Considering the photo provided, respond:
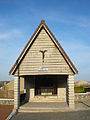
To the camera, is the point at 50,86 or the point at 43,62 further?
the point at 50,86

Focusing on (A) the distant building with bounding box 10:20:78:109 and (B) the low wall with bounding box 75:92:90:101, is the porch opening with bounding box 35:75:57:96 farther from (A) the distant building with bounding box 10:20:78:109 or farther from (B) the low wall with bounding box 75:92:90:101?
(A) the distant building with bounding box 10:20:78:109

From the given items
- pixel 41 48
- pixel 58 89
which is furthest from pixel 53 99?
pixel 41 48

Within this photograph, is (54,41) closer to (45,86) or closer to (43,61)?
(43,61)

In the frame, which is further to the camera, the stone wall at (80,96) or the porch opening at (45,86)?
the stone wall at (80,96)

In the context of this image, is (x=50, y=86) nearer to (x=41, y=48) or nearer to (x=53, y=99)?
(x=53, y=99)

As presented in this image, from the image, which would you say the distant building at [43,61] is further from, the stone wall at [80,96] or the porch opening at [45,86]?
the stone wall at [80,96]

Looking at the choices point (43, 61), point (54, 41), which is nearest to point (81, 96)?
point (43, 61)

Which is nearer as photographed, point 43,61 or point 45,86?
point 43,61

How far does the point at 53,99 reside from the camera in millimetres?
18891

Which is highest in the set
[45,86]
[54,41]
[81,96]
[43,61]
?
[54,41]

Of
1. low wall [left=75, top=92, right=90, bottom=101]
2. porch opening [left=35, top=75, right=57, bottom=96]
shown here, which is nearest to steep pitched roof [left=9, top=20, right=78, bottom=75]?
porch opening [left=35, top=75, right=57, bottom=96]

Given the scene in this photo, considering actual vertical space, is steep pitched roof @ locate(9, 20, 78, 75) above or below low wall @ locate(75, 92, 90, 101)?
above

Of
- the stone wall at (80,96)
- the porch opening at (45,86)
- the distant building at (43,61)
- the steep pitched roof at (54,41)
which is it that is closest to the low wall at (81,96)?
the stone wall at (80,96)

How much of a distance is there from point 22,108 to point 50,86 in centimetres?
545
